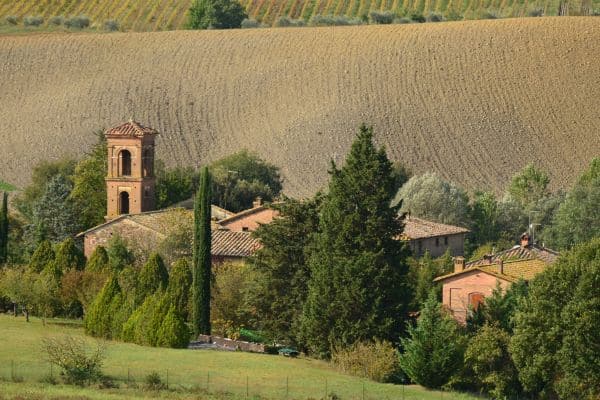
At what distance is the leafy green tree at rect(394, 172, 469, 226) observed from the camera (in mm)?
88250

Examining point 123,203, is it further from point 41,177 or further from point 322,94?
point 322,94

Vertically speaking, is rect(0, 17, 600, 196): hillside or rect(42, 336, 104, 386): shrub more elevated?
rect(0, 17, 600, 196): hillside

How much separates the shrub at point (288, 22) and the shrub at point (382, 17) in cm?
579

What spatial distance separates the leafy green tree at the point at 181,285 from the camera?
206ft

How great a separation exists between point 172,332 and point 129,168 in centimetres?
2518

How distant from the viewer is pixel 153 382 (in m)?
47.1

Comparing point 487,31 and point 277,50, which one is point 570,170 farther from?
point 277,50

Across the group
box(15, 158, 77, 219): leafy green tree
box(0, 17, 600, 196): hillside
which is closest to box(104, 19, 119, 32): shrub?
box(0, 17, 600, 196): hillside

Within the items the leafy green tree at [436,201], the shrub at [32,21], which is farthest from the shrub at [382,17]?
the leafy green tree at [436,201]

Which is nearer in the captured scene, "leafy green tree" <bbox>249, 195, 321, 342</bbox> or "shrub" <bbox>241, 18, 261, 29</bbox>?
"leafy green tree" <bbox>249, 195, 321, 342</bbox>

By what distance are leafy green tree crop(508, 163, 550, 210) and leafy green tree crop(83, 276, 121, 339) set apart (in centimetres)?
4028

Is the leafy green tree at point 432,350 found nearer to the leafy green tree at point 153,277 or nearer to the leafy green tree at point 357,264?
the leafy green tree at point 357,264

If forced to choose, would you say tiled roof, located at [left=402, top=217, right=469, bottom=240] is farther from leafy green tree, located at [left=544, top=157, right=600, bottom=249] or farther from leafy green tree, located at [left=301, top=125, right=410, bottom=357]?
leafy green tree, located at [left=301, top=125, right=410, bottom=357]

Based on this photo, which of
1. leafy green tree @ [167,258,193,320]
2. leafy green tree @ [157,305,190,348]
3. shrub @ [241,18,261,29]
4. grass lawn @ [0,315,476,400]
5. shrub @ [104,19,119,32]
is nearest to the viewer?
grass lawn @ [0,315,476,400]
